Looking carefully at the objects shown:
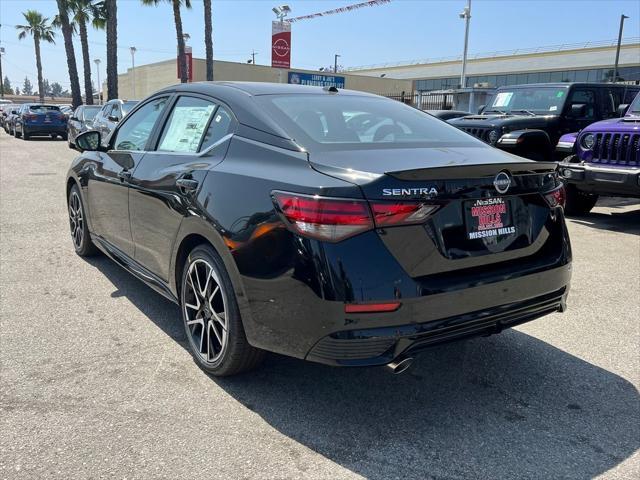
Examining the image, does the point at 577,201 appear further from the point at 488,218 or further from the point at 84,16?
the point at 84,16

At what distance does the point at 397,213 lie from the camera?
2588 mm

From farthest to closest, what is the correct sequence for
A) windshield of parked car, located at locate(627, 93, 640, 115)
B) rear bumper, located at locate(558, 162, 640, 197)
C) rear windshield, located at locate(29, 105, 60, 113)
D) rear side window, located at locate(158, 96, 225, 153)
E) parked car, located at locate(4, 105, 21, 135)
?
parked car, located at locate(4, 105, 21, 135) → rear windshield, located at locate(29, 105, 60, 113) → windshield of parked car, located at locate(627, 93, 640, 115) → rear bumper, located at locate(558, 162, 640, 197) → rear side window, located at locate(158, 96, 225, 153)

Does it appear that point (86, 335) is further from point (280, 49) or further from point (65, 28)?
point (65, 28)

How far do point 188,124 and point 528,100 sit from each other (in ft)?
29.0

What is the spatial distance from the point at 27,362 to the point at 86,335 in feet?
1.59

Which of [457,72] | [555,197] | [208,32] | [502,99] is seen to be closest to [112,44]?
[208,32]

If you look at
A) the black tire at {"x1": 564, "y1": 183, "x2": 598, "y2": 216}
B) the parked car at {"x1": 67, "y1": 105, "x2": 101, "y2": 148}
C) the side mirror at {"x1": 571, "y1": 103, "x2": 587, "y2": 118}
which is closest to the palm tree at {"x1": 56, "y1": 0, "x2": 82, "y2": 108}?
the parked car at {"x1": 67, "y1": 105, "x2": 101, "y2": 148}

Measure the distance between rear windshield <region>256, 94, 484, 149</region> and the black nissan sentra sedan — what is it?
0.02 metres

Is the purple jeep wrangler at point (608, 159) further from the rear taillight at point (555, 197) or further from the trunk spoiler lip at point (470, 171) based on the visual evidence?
the trunk spoiler lip at point (470, 171)

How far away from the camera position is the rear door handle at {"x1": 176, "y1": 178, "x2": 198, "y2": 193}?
333 cm

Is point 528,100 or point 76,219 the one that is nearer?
point 76,219

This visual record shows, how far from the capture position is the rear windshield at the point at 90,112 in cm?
2000

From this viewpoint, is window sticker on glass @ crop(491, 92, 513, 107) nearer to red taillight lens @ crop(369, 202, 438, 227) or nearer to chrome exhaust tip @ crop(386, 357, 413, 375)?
red taillight lens @ crop(369, 202, 438, 227)

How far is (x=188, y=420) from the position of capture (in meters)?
2.93
